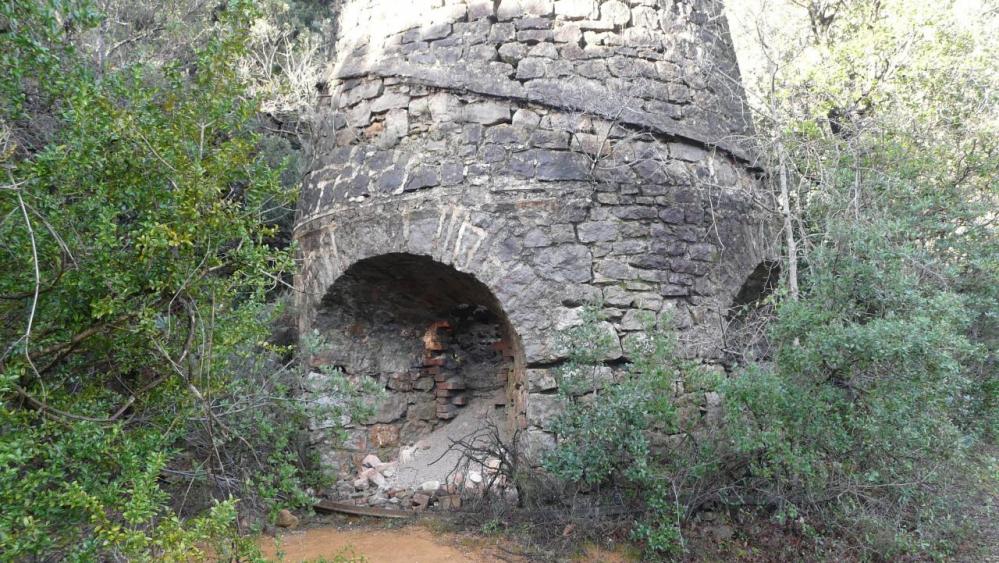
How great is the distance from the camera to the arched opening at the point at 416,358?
18.2ft

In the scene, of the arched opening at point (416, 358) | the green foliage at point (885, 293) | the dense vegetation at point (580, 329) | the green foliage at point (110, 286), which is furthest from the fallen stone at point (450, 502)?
the green foliage at point (110, 286)

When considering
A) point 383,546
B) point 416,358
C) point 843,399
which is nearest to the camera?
point 843,399

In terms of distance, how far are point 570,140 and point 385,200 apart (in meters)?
1.45

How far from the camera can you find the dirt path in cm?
422

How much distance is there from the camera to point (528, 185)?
4.94 meters

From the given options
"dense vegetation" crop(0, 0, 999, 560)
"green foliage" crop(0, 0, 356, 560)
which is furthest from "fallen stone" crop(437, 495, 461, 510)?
"green foliage" crop(0, 0, 356, 560)

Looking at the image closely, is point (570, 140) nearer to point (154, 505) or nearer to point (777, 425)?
point (777, 425)

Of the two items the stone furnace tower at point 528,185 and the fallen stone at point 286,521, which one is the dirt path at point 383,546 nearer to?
the fallen stone at point 286,521

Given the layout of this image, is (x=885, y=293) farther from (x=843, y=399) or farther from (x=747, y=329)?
(x=747, y=329)

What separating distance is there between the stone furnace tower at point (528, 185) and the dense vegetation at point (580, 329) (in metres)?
0.39

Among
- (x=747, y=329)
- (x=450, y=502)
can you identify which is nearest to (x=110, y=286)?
(x=450, y=502)

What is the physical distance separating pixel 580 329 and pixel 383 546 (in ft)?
6.23

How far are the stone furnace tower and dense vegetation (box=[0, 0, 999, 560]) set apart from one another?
39 cm

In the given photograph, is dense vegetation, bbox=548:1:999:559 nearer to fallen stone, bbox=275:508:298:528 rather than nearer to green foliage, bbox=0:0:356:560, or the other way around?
fallen stone, bbox=275:508:298:528
